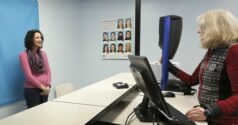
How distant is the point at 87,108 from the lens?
1477 millimetres

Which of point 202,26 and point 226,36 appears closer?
point 226,36

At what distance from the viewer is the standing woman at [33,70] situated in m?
2.90

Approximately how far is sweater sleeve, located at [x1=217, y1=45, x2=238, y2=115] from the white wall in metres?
2.74

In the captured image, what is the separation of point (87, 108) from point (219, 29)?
3.21ft

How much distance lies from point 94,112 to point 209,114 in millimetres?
683

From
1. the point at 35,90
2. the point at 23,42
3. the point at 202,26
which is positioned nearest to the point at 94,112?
the point at 202,26

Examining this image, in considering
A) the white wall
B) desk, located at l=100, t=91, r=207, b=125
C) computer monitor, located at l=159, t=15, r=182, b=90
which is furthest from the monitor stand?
the white wall

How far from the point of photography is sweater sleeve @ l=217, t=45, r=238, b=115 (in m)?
1.15

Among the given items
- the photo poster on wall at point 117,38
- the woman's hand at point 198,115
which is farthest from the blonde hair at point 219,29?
the photo poster on wall at point 117,38

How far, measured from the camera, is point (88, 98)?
174cm

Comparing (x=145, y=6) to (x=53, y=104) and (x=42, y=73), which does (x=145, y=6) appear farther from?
(x=53, y=104)

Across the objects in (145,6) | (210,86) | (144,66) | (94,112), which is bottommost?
(94,112)

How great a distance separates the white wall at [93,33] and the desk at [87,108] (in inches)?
71.3

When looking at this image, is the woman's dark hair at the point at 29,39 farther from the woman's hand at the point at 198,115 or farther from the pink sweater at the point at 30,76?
the woman's hand at the point at 198,115
